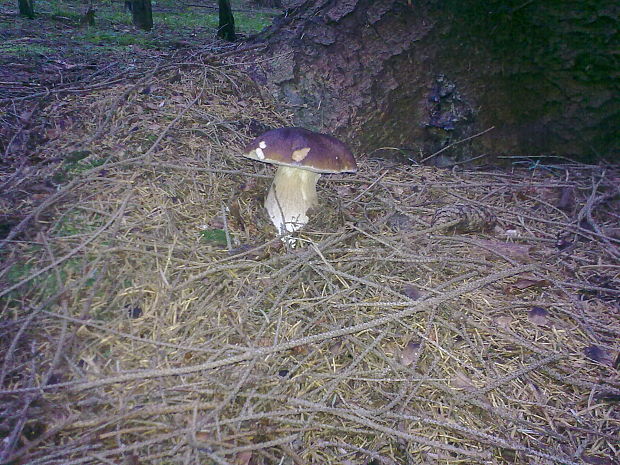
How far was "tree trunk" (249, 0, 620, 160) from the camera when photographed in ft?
11.0

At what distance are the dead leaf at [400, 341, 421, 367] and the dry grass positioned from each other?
0.01m

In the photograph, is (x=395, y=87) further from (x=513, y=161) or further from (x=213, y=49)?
(x=213, y=49)

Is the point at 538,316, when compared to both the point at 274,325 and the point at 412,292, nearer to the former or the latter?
the point at 412,292

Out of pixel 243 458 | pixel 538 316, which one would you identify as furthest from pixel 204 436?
pixel 538 316

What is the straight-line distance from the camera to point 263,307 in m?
1.93

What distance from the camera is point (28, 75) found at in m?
3.61

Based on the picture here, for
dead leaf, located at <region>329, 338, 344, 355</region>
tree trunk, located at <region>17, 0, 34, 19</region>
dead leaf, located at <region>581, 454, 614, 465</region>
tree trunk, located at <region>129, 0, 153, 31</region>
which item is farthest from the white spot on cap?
tree trunk, located at <region>17, 0, 34, 19</region>

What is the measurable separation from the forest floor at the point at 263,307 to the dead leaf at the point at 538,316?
0.01m

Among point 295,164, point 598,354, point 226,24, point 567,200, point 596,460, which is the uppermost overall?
point 226,24

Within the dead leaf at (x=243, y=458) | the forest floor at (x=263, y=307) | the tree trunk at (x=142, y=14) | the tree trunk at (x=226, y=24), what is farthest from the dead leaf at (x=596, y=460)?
the tree trunk at (x=142, y=14)

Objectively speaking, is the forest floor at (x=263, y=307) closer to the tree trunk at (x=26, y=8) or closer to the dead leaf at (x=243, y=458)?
the dead leaf at (x=243, y=458)

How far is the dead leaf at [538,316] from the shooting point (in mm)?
2004

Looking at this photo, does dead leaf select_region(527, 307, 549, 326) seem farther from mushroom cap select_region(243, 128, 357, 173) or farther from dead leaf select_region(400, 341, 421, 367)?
mushroom cap select_region(243, 128, 357, 173)

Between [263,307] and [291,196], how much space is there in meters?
0.79
